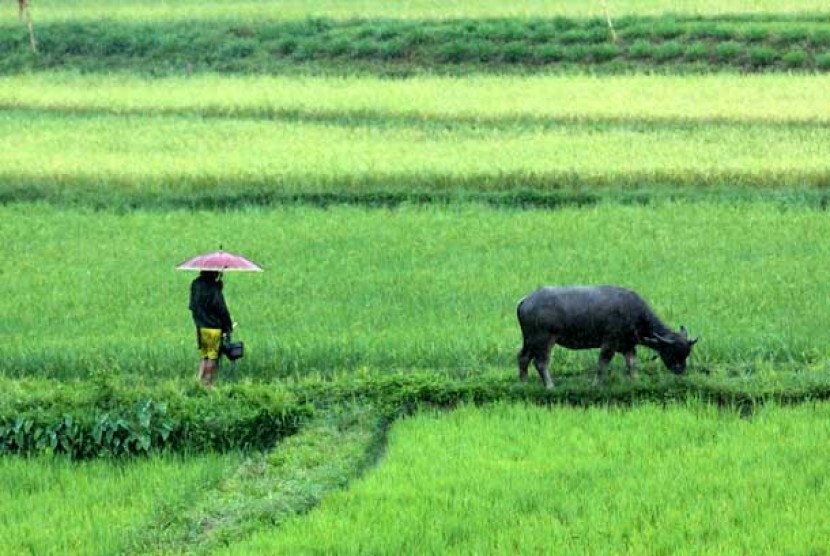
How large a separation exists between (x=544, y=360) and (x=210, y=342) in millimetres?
2256

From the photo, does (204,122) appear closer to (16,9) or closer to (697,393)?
(697,393)

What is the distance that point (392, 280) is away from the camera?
583 inches

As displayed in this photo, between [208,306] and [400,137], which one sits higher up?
Answer: [208,306]

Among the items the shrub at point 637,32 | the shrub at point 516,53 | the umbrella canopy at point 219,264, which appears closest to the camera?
the umbrella canopy at point 219,264

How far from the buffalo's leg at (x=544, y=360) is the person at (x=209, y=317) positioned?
2.08m

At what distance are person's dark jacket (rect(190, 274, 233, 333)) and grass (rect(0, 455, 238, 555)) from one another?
3.76 feet

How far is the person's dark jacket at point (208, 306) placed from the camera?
1173cm

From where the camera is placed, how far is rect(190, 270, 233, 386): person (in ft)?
38.5

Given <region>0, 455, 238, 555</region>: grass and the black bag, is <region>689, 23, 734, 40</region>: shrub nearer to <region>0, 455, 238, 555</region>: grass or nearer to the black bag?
the black bag

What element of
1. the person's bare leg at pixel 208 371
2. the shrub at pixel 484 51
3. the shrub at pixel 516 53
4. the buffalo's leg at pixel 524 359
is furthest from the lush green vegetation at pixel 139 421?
the shrub at pixel 484 51

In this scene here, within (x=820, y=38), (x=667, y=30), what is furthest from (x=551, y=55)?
(x=820, y=38)

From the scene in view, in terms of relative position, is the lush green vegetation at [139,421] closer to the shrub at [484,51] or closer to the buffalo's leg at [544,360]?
the buffalo's leg at [544,360]

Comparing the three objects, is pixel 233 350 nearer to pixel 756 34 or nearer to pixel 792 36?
pixel 792 36

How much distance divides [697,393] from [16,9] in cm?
3141
